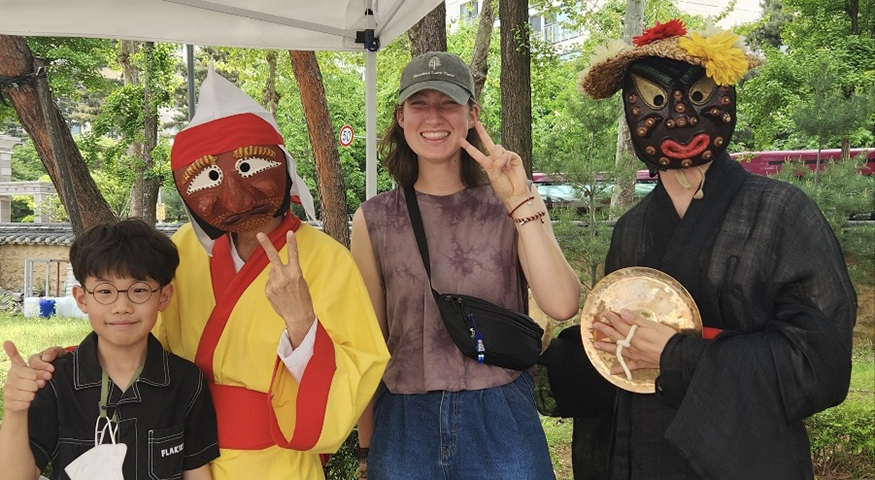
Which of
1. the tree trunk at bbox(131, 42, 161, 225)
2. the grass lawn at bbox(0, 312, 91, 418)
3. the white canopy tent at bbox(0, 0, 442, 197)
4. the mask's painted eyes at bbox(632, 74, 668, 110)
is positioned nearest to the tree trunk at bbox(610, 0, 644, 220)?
the white canopy tent at bbox(0, 0, 442, 197)

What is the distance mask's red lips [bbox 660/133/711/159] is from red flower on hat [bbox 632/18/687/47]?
326 millimetres

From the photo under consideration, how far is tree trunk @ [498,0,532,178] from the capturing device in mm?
6633

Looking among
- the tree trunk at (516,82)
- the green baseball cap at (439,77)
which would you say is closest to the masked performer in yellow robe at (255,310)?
the green baseball cap at (439,77)

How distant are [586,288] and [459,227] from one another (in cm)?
458

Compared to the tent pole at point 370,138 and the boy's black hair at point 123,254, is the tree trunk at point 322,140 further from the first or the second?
the boy's black hair at point 123,254

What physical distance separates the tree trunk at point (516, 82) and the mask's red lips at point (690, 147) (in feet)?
14.8

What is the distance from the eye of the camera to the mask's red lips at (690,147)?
197 cm

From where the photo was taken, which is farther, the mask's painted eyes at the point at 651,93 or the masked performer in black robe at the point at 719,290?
the mask's painted eyes at the point at 651,93

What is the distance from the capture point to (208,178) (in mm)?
1981

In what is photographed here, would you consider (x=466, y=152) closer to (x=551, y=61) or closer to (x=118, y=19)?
(x=118, y=19)

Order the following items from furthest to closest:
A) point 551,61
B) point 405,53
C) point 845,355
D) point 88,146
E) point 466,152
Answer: point 405,53, point 551,61, point 88,146, point 466,152, point 845,355

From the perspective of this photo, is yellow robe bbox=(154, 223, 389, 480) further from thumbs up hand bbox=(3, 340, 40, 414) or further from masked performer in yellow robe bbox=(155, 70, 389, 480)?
thumbs up hand bbox=(3, 340, 40, 414)

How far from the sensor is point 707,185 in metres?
2.01

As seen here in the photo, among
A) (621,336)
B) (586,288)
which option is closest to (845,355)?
(621,336)
